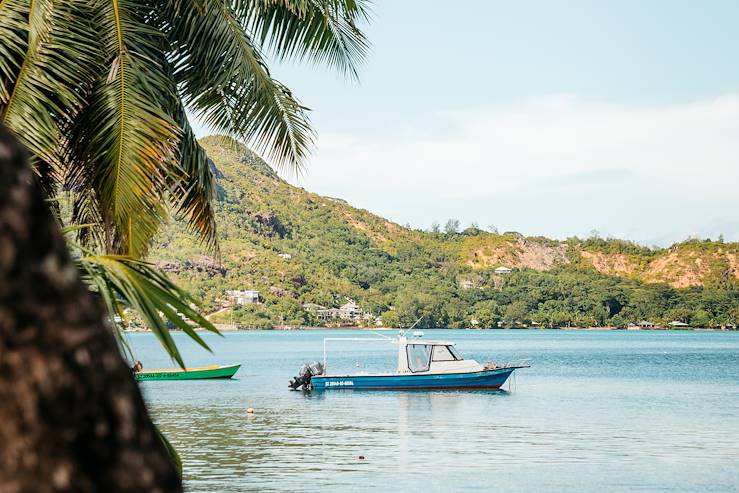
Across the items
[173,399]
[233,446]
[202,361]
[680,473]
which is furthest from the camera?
[202,361]

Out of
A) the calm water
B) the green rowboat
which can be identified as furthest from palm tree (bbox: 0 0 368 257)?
the green rowboat

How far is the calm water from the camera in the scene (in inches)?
877

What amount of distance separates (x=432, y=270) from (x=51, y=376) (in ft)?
537

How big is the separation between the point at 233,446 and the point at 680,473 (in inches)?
461

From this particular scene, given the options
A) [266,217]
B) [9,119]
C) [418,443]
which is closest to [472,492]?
[418,443]

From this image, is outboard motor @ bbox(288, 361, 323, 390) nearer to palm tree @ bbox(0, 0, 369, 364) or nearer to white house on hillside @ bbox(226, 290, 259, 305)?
palm tree @ bbox(0, 0, 369, 364)

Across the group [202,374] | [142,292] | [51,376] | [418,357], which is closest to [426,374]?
[418,357]

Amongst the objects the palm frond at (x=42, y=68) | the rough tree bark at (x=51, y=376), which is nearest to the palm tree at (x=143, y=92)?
the palm frond at (x=42, y=68)

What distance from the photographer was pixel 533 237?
193m

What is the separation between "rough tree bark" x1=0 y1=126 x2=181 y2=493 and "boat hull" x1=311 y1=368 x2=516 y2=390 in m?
38.8

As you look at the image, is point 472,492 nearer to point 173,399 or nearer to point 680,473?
point 680,473

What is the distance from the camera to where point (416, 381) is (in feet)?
133

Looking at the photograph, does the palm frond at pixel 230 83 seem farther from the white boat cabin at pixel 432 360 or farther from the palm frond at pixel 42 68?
the white boat cabin at pixel 432 360

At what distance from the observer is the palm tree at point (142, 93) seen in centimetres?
742
